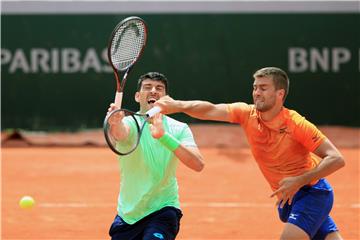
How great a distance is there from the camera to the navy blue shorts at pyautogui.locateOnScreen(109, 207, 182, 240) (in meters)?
5.73

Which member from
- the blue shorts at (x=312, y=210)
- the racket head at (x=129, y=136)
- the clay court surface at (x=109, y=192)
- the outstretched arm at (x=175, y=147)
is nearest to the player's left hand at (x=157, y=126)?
the outstretched arm at (x=175, y=147)

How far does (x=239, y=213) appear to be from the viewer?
426 inches

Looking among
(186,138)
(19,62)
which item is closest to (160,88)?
(186,138)

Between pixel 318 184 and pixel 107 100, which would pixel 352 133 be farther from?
pixel 318 184

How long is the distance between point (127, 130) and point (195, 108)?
549 mm

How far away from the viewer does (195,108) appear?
5773 mm

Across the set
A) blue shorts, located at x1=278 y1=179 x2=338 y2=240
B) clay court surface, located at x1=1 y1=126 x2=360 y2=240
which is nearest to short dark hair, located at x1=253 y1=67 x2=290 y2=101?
blue shorts, located at x1=278 y1=179 x2=338 y2=240

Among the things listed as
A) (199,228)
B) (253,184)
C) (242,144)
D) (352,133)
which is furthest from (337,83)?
(199,228)

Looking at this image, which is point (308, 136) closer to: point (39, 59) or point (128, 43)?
point (128, 43)

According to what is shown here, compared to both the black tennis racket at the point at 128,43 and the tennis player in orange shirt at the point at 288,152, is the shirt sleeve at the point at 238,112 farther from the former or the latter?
the black tennis racket at the point at 128,43

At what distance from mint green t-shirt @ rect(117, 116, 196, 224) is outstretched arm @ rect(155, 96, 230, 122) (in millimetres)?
194

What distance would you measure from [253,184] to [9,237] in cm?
571

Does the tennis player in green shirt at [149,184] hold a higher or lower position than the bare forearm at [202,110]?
lower

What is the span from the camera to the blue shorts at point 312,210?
6078mm
